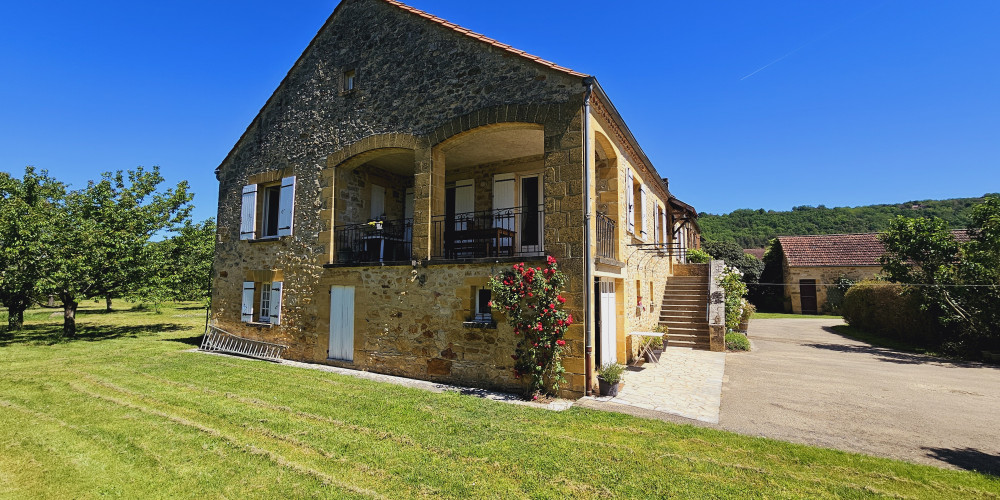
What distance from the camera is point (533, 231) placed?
10.4m

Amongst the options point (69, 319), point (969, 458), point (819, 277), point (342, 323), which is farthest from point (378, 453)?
point (819, 277)

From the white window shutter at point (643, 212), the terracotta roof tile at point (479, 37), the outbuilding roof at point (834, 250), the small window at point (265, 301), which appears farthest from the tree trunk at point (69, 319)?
the outbuilding roof at point (834, 250)

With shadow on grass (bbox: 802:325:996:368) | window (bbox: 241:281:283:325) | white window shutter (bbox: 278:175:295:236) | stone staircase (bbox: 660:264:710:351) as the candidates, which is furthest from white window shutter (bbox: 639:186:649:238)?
window (bbox: 241:281:283:325)

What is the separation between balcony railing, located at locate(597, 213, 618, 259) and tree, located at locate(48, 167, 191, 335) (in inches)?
558

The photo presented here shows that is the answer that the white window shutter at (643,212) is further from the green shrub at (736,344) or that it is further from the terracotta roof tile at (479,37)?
the terracotta roof tile at (479,37)

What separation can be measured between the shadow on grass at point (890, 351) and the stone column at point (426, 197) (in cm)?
1164

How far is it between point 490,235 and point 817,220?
180 feet

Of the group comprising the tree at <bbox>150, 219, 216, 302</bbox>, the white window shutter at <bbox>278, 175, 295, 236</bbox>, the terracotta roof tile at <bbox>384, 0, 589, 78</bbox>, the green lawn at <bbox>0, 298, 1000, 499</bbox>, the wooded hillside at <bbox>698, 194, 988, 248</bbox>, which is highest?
the wooded hillside at <bbox>698, 194, 988, 248</bbox>

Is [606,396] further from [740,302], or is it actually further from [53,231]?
[53,231]

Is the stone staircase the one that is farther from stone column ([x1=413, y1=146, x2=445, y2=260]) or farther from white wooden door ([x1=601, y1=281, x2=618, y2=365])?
stone column ([x1=413, y1=146, x2=445, y2=260])

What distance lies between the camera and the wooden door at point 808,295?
24.8 metres

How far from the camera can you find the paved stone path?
20.9 feet

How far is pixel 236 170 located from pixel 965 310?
1993cm

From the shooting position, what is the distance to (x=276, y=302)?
420 inches
